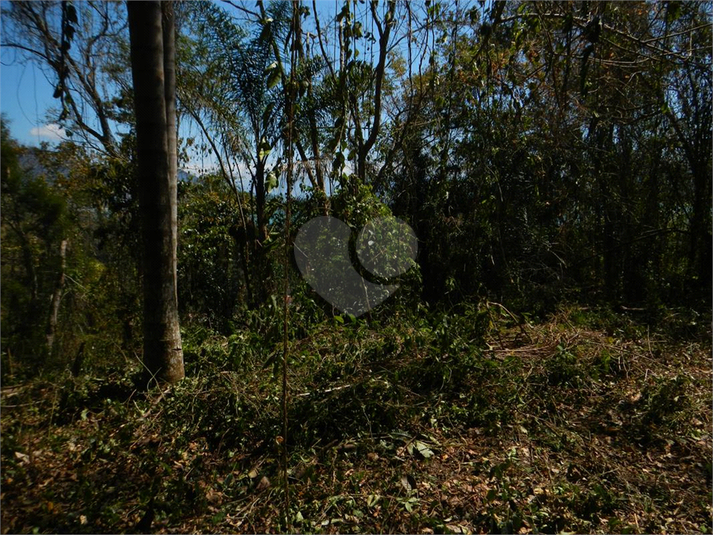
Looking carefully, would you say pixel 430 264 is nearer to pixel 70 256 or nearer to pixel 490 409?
pixel 490 409

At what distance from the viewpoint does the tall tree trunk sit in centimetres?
303

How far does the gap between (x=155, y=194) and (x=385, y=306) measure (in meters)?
2.72

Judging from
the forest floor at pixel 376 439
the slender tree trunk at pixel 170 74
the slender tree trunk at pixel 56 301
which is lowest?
the forest floor at pixel 376 439

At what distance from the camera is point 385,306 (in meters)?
5.08

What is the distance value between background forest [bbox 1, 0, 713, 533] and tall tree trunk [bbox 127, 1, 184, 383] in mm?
214

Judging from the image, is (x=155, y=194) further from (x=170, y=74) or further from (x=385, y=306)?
(x=385, y=306)

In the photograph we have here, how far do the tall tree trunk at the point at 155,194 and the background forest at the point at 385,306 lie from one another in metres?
0.21

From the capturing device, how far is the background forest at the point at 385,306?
8.01 ft
